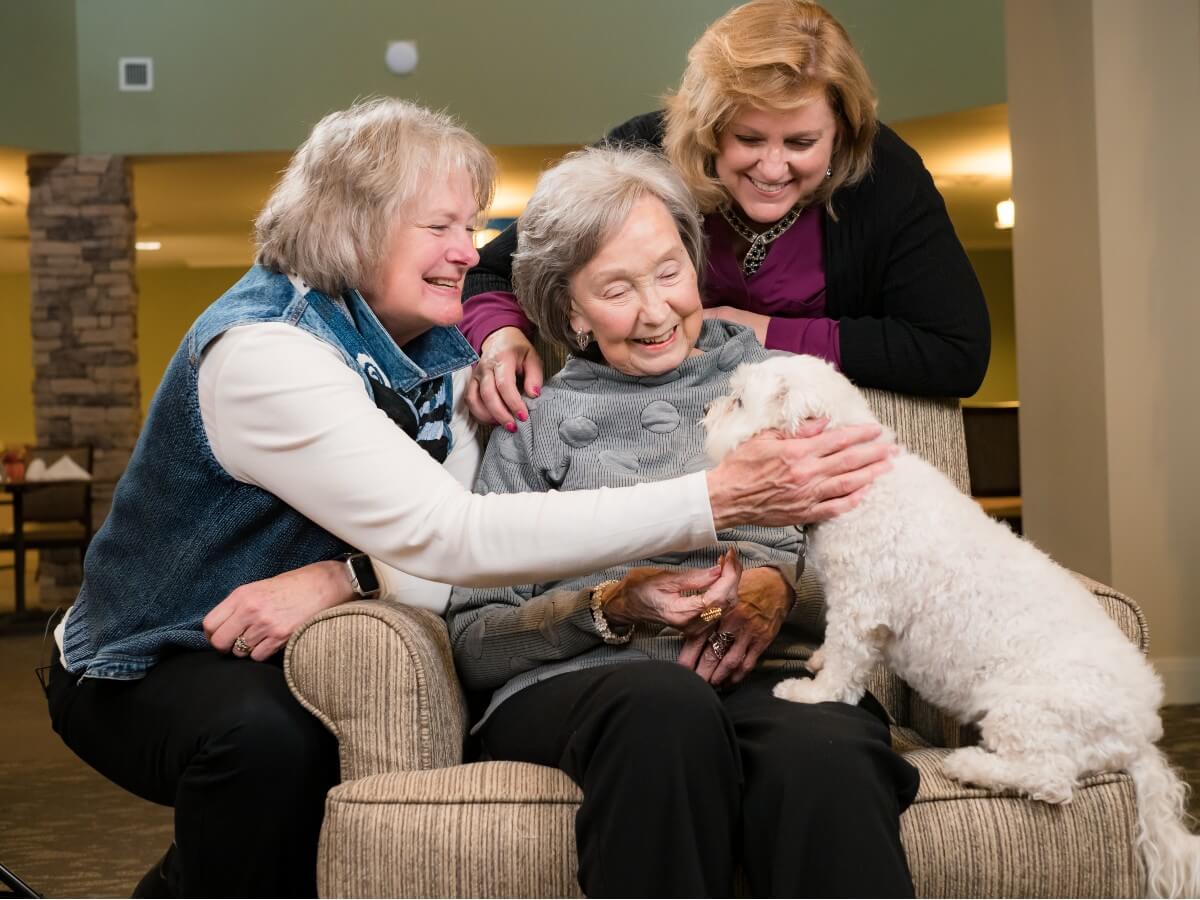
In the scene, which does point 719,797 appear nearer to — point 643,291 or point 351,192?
point 643,291

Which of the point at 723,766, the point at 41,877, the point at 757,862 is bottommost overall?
the point at 41,877

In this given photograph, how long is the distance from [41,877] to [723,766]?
228cm

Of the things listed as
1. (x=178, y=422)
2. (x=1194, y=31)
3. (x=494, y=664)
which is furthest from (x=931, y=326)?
(x=1194, y=31)

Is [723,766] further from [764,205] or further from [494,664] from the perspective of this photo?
[764,205]

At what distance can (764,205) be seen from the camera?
2.34m

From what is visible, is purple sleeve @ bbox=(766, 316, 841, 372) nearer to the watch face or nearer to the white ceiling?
the watch face

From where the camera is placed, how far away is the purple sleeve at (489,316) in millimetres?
2373

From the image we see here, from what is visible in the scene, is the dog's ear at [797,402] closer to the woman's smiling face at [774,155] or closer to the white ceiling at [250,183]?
the woman's smiling face at [774,155]

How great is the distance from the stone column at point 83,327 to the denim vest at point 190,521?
7218 mm

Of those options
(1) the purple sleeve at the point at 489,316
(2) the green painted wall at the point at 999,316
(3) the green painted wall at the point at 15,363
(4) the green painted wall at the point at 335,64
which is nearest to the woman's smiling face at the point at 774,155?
(1) the purple sleeve at the point at 489,316

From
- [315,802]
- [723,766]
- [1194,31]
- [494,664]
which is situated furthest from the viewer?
[1194,31]

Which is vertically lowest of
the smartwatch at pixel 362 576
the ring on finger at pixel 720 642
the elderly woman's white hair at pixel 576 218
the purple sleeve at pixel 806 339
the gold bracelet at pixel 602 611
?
the ring on finger at pixel 720 642

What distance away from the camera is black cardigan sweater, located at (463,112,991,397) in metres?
2.32

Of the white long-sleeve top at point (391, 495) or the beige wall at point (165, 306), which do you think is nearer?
the white long-sleeve top at point (391, 495)
